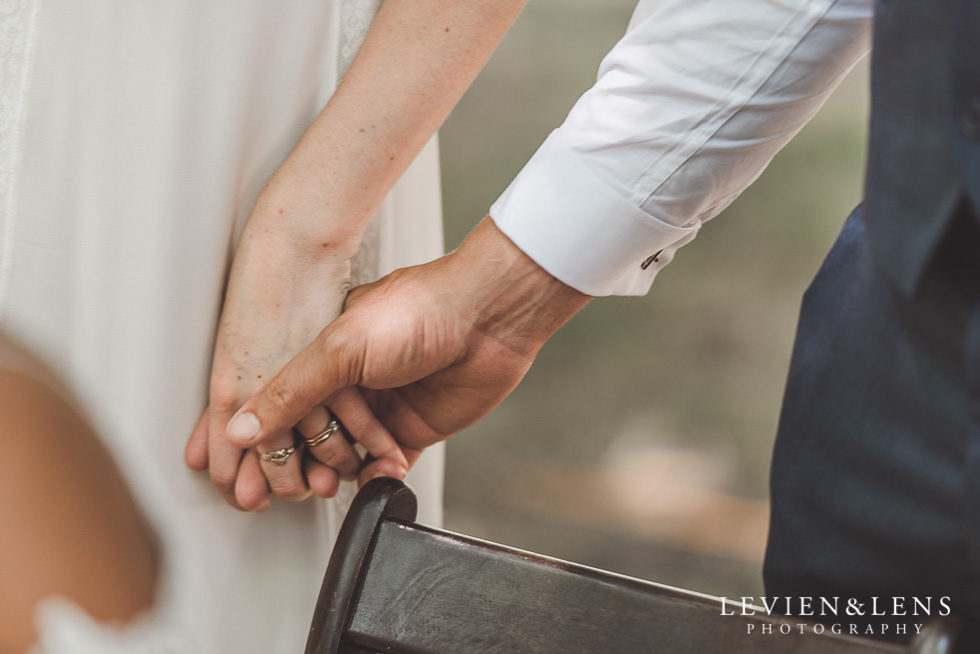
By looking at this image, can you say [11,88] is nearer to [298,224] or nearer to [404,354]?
[298,224]

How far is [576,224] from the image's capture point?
58cm

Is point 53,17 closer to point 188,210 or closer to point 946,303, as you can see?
point 188,210

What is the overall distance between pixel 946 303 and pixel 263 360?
50 cm

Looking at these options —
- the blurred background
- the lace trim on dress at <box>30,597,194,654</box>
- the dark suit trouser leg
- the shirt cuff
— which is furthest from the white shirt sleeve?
the blurred background

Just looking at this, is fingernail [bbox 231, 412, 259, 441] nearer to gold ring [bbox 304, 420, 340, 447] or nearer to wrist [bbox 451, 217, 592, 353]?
gold ring [bbox 304, 420, 340, 447]

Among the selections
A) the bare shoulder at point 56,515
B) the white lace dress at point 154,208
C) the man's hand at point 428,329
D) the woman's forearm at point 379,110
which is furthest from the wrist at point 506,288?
the bare shoulder at point 56,515

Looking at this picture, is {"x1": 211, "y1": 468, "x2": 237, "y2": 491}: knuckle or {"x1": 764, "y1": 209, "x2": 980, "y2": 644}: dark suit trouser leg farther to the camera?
{"x1": 211, "y1": 468, "x2": 237, "y2": 491}: knuckle

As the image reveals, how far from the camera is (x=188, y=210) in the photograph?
654mm

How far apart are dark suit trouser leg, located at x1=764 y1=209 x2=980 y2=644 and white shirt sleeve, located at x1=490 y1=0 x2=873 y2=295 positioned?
0.10 meters

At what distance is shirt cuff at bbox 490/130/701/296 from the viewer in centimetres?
57

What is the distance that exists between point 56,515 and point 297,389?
24 cm

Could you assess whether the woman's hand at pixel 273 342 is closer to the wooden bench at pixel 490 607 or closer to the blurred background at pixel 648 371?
the wooden bench at pixel 490 607

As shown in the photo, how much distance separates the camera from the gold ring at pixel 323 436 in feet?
2.23

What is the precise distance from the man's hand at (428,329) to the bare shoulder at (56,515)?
14 centimetres
